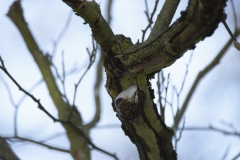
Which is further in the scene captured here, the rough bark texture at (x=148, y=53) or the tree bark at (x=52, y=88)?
the tree bark at (x=52, y=88)

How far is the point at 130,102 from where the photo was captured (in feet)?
3.98

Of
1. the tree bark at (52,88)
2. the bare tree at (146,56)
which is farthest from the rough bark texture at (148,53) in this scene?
the tree bark at (52,88)

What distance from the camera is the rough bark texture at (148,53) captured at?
1.00 meters

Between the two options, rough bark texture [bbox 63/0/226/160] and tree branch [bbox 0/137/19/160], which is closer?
rough bark texture [bbox 63/0/226/160]

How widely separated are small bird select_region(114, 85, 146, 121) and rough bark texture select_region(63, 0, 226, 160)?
0.03 metres

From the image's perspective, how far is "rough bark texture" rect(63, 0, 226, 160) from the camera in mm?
1002

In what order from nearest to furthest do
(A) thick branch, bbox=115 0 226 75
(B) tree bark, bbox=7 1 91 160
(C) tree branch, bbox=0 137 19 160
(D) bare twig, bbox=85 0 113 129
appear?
(A) thick branch, bbox=115 0 226 75 → (C) tree branch, bbox=0 137 19 160 → (B) tree bark, bbox=7 1 91 160 → (D) bare twig, bbox=85 0 113 129

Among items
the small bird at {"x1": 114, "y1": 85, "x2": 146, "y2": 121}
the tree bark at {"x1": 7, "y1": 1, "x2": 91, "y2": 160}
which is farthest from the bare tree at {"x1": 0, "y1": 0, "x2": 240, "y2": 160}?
the tree bark at {"x1": 7, "y1": 1, "x2": 91, "y2": 160}

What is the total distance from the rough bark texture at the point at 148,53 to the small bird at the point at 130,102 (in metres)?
0.03

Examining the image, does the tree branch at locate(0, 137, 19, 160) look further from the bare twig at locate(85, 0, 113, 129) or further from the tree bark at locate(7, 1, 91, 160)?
the bare twig at locate(85, 0, 113, 129)

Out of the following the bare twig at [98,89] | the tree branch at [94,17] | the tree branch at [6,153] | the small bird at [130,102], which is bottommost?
the small bird at [130,102]

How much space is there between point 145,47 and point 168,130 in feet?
1.24

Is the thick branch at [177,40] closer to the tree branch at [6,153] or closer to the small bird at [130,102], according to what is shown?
the small bird at [130,102]

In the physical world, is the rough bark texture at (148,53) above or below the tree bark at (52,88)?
below
